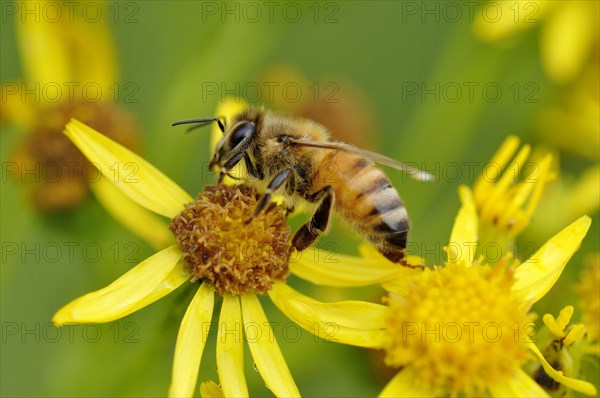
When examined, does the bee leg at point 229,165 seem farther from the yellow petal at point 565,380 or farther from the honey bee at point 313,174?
the yellow petal at point 565,380

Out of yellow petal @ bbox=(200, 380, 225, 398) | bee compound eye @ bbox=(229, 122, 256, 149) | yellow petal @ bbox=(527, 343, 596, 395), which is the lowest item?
yellow petal @ bbox=(200, 380, 225, 398)

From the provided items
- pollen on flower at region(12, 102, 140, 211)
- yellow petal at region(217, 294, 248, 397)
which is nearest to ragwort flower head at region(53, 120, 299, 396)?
yellow petal at region(217, 294, 248, 397)

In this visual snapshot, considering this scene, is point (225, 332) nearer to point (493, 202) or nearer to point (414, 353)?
point (414, 353)

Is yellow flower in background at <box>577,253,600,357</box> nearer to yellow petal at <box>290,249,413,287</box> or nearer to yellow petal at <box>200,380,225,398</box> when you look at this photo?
yellow petal at <box>290,249,413,287</box>

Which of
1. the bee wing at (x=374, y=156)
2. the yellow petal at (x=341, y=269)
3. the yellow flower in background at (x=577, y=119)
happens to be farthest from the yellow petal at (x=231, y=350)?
the yellow flower in background at (x=577, y=119)

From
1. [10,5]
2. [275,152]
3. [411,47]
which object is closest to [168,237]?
[275,152]

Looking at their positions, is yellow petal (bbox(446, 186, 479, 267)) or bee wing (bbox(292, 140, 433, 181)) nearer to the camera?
bee wing (bbox(292, 140, 433, 181))

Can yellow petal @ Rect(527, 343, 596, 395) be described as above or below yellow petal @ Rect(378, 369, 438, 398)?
above
